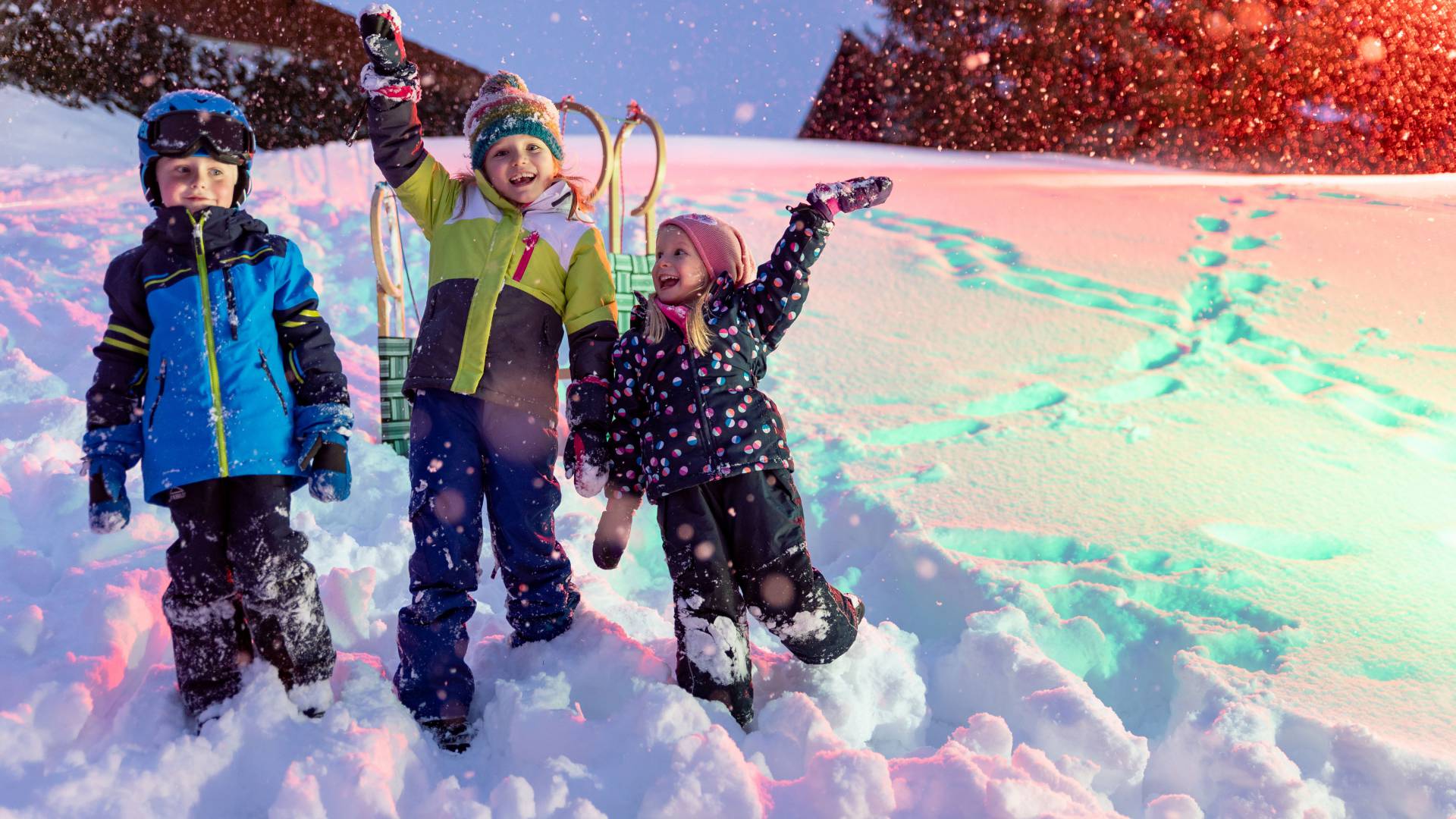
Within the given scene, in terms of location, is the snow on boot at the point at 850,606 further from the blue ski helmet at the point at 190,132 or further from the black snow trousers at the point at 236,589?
the blue ski helmet at the point at 190,132

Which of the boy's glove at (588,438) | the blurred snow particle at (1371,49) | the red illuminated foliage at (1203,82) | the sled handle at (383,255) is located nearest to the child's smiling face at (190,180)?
the boy's glove at (588,438)

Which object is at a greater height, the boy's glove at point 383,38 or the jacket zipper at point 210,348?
the boy's glove at point 383,38

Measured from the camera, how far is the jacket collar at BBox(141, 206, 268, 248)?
2242 mm

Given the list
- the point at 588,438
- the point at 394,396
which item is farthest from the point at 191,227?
the point at 394,396

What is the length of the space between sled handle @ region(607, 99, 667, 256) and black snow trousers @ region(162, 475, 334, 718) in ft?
6.88

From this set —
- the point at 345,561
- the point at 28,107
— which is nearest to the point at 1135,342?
the point at 345,561

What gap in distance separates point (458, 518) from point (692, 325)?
2.37ft

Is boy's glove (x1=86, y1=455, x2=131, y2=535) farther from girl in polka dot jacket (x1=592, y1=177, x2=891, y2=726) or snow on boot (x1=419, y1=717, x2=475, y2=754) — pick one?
girl in polka dot jacket (x1=592, y1=177, x2=891, y2=726)

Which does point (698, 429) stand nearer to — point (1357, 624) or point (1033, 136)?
point (1357, 624)

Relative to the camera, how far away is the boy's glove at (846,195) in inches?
96.3

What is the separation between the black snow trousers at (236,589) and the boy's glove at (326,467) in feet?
0.25

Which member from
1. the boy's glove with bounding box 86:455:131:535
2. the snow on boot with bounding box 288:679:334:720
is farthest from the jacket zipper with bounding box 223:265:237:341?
the snow on boot with bounding box 288:679:334:720

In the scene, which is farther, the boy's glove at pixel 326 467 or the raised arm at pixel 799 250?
the raised arm at pixel 799 250

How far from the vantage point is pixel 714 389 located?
2.43 metres
